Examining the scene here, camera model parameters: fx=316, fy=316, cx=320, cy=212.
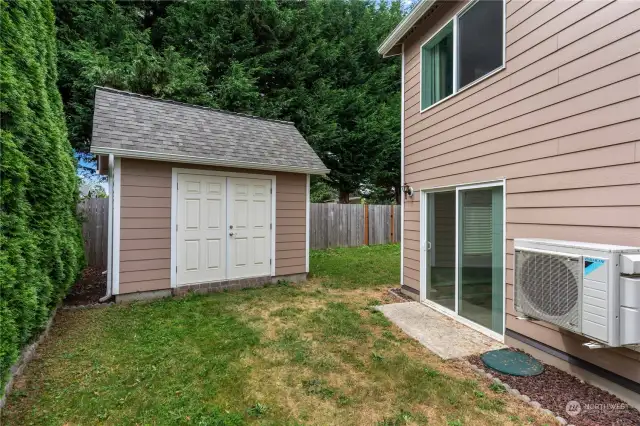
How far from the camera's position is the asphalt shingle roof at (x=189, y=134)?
4.88 metres

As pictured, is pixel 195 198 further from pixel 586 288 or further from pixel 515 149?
pixel 586 288

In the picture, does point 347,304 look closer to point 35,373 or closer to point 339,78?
point 35,373

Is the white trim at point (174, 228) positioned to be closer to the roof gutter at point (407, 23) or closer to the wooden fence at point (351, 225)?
the roof gutter at point (407, 23)

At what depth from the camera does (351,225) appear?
11164 millimetres

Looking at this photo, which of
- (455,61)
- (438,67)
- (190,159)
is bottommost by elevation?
(190,159)

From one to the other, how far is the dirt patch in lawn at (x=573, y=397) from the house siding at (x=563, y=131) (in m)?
0.22

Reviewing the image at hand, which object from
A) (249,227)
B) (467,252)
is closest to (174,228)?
(249,227)

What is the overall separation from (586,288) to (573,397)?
2.81 ft

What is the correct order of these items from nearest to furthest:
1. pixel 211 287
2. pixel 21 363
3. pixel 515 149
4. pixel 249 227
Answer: pixel 21 363
pixel 515 149
pixel 211 287
pixel 249 227

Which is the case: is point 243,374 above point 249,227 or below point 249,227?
below

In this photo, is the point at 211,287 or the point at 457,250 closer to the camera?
the point at 457,250

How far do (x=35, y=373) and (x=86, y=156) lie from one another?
9.12 metres

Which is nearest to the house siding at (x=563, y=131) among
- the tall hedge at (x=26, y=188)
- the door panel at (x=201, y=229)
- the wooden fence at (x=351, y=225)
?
the door panel at (x=201, y=229)

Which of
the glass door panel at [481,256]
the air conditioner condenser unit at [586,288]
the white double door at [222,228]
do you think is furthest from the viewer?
the white double door at [222,228]
